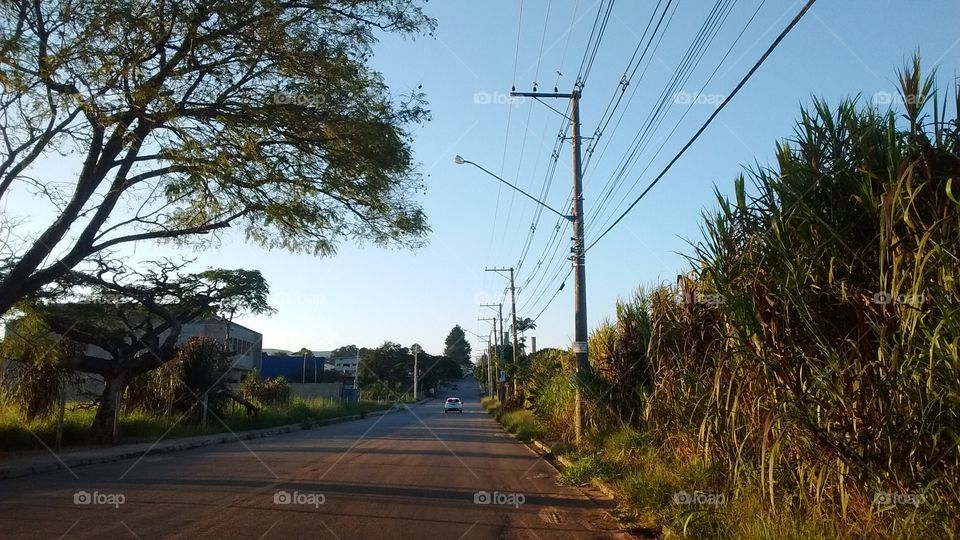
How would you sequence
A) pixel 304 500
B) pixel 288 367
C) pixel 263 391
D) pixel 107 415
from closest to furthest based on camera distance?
pixel 304 500
pixel 107 415
pixel 263 391
pixel 288 367

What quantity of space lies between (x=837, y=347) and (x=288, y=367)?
85.0 m

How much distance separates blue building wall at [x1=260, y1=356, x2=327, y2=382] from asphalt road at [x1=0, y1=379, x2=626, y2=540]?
68622mm

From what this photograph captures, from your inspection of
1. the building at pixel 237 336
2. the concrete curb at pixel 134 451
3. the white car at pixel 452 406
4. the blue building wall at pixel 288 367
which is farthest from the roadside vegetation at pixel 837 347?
the blue building wall at pixel 288 367

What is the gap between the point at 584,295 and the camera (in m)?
18.4

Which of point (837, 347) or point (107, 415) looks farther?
point (107, 415)

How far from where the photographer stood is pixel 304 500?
10.5 m

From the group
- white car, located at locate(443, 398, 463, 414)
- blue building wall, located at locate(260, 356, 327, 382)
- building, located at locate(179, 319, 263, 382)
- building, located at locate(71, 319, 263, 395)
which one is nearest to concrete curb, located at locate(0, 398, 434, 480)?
building, located at locate(71, 319, 263, 395)

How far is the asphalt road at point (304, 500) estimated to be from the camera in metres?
8.45

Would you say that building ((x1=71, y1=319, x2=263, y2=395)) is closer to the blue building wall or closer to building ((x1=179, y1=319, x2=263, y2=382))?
building ((x1=179, y1=319, x2=263, y2=382))

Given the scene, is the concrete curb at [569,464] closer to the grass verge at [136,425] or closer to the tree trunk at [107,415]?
the grass verge at [136,425]

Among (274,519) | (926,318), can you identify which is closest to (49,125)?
(274,519)

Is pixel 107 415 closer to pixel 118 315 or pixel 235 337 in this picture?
pixel 118 315

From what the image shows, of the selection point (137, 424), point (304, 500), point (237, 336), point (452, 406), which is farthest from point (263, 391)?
point (304, 500)

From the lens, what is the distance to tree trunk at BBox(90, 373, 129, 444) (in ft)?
70.2
